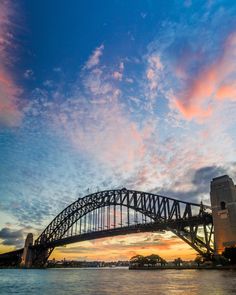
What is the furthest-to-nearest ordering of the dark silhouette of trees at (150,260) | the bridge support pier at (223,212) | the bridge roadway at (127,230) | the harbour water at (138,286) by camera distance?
the dark silhouette of trees at (150,260), the bridge roadway at (127,230), the bridge support pier at (223,212), the harbour water at (138,286)

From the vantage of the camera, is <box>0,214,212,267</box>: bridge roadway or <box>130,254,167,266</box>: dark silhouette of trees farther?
<box>130,254,167,266</box>: dark silhouette of trees

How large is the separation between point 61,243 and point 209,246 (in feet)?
218

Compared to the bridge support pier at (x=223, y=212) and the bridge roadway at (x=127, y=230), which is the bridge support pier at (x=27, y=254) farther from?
the bridge support pier at (x=223, y=212)

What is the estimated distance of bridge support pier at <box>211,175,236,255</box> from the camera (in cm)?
5919

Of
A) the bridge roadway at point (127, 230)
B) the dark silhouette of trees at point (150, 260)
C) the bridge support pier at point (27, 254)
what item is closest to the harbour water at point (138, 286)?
the bridge roadway at point (127, 230)

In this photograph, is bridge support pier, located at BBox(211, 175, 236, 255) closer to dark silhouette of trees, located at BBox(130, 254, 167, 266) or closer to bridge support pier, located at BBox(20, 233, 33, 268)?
dark silhouette of trees, located at BBox(130, 254, 167, 266)

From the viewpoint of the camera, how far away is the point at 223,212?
61594 millimetres

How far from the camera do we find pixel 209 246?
214 feet

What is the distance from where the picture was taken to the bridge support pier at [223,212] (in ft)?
194

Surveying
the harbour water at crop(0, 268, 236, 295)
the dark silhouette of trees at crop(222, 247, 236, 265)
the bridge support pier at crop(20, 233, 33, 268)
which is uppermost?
the bridge support pier at crop(20, 233, 33, 268)

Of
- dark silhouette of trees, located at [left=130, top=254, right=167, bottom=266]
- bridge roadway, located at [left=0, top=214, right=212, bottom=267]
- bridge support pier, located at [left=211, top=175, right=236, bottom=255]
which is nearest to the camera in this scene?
bridge support pier, located at [left=211, top=175, right=236, bottom=255]

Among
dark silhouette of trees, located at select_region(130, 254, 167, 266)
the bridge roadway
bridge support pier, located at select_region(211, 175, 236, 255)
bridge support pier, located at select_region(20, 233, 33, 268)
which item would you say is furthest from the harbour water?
bridge support pier, located at select_region(20, 233, 33, 268)

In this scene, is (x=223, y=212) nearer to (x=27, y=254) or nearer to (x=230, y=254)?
(x=230, y=254)

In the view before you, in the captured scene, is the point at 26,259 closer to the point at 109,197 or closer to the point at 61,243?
the point at 61,243
